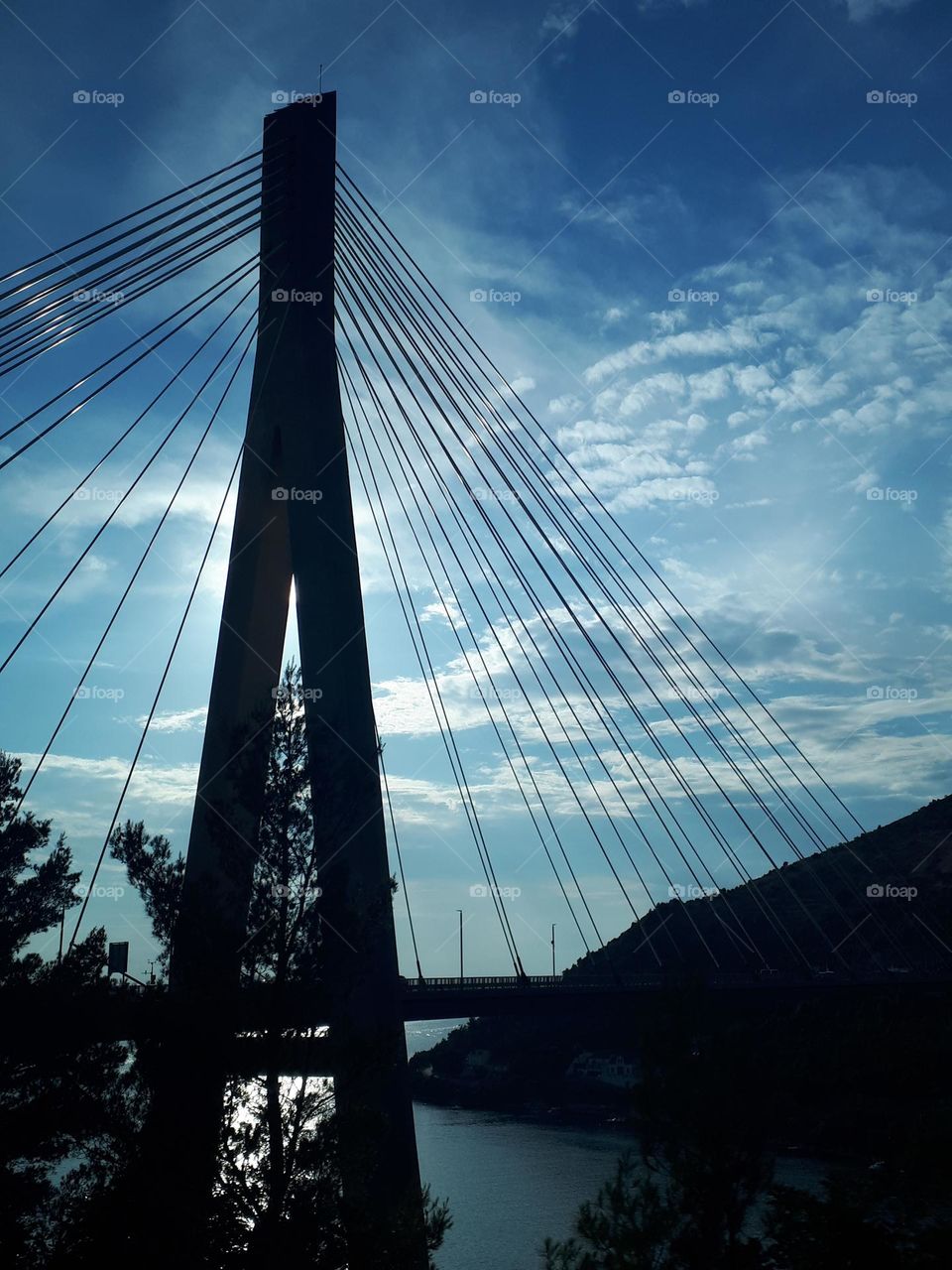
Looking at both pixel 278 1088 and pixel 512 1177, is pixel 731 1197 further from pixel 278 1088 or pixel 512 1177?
pixel 512 1177

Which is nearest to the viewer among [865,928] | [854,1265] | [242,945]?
[854,1265]

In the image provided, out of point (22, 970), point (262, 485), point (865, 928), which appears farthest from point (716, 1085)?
point (865, 928)

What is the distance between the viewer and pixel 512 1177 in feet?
122

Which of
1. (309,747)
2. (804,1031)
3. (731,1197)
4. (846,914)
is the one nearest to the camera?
(731,1197)

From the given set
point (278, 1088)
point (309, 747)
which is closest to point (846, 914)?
point (309, 747)

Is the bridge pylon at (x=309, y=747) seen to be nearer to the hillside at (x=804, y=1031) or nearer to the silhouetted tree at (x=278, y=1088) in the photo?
the silhouetted tree at (x=278, y=1088)

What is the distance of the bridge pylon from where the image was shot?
10883 mm

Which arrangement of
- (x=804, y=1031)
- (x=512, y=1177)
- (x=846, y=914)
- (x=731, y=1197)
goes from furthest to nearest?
(x=846, y=914) → (x=804, y=1031) → (x=512, y=1177) → (x=731, y=1197)

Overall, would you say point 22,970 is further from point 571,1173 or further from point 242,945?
point 571,1173

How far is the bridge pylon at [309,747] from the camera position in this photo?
10883 mm

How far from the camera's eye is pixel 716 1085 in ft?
41.7

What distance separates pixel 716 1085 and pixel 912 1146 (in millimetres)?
3425

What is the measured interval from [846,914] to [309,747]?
55760mm

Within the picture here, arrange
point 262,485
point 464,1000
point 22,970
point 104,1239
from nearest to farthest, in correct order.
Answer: point 104,1239, point 22,970, point 262,485, point 464,1000
